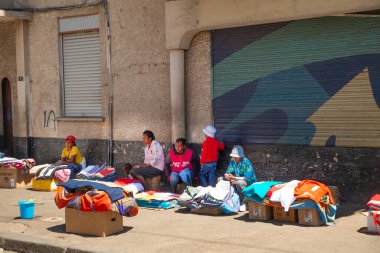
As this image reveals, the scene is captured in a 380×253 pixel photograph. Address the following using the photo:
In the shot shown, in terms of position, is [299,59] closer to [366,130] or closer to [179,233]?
[366,130]

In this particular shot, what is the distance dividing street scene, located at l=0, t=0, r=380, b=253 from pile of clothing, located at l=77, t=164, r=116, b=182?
1.4 inches

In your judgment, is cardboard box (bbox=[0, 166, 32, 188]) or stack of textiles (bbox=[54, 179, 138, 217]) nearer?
stack of textiles (bbox=[54, 179, 138, 217])

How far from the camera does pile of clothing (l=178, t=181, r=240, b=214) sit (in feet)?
31.0

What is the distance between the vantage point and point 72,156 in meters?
13.2

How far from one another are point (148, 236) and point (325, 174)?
350 cm

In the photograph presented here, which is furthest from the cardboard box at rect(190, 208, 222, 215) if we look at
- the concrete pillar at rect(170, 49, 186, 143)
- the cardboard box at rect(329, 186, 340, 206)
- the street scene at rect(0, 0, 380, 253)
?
the concrete pillar at rect(170, 49, 186, 143)

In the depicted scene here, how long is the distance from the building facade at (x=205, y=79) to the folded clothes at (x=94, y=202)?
132 inches

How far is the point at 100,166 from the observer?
13.3 meters

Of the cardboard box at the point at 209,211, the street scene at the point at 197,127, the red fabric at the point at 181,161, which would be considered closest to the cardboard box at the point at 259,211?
the street scene at the point at 197,127

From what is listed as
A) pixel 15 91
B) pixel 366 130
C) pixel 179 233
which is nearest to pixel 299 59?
pixel 366 130

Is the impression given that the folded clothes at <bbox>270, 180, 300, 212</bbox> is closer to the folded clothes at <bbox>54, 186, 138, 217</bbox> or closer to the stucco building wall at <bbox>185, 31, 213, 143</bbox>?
the folded clothes at <bbox>54, 186, 138, 217</bbox>

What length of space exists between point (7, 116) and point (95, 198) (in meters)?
9.11

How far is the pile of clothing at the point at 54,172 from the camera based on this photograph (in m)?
12.6

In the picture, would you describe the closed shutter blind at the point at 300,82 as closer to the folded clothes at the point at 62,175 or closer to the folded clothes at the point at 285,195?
the folded clothes at the point at 285,195
